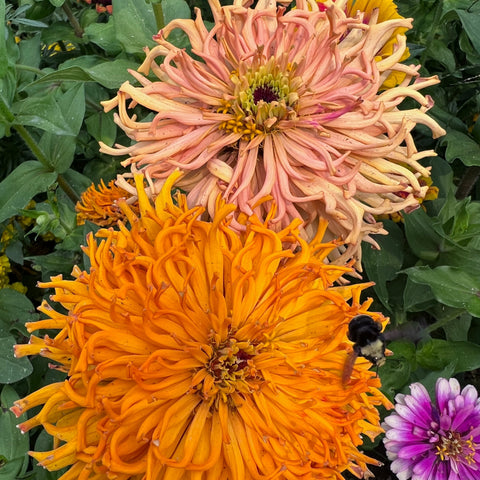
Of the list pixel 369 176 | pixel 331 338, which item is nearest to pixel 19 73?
pixel 369 176

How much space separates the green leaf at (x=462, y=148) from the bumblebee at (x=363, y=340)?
23.5 inches

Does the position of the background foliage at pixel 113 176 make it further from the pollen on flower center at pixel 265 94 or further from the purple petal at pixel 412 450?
the pollen on flower center at pixel 265 94

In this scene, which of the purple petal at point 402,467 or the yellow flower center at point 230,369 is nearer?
the yellow flower center at point 230,369

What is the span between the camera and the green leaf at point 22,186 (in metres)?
1.29

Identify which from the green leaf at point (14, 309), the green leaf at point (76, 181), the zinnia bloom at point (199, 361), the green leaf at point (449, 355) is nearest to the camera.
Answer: the zinnia bloom at point (199, 361)

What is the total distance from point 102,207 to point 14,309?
40cm

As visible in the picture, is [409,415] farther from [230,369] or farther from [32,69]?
[32,69]

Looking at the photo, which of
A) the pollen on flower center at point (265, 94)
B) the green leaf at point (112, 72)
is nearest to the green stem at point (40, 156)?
the green leaf at point (112, 72)

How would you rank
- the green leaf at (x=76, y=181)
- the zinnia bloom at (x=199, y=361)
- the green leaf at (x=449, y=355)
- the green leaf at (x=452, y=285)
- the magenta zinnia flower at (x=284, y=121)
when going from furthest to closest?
the green leaf at (x=76, y=181) → the green leaf at (x=449, y=355) → the green leaf at (x=452, y=285) → the magenta zinnia flower at (x=284, y=121) → the zinnia bloom at (x=199, y=361)

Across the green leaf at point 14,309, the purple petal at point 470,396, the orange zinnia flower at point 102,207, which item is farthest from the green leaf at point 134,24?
the purple petal at point 470,396

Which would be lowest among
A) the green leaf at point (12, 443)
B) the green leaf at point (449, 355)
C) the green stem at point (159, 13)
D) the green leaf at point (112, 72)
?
the green leaf at point (449, 355)

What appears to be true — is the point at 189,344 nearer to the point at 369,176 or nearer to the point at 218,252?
the point at 218,252

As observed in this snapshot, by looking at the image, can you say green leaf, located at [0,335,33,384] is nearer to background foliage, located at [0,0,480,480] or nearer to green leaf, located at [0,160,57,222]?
background foliage, located at [0,0,480,480]

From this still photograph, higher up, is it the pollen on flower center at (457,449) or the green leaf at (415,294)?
the green leaf at (415,294)
